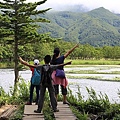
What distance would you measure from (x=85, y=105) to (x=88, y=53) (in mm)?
87733

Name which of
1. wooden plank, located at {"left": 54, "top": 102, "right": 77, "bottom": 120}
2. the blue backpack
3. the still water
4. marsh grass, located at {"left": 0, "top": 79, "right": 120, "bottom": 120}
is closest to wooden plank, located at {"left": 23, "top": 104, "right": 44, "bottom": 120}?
marsh grass, located at {"left": 0, "top": 79, "right": 120, "bottom": 120}

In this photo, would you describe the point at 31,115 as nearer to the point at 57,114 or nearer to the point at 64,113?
the point at 57,114

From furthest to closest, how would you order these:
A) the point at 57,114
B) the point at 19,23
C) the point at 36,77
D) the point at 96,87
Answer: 1. the point at 96,87
2. the point at 19,23
3. the point at 36,77
4. the point at 57,114

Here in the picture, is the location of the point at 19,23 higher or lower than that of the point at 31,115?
higher

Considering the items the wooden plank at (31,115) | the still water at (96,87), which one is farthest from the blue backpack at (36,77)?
the still water at (96,87)

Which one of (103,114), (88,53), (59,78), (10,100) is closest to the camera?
(103,114)

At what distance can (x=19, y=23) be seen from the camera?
16391mm

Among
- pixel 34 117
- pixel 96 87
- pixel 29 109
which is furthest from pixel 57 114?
pixel 96 87

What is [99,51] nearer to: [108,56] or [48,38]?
[108,56]

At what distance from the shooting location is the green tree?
52.2 ft

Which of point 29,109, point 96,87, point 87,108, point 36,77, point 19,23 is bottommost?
point 96,87

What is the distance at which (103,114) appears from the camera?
7.76 metres

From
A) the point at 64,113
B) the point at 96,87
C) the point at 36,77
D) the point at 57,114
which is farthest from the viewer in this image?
the point at 96,87

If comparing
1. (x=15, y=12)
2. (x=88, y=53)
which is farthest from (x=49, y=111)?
(x=88, y=53)
